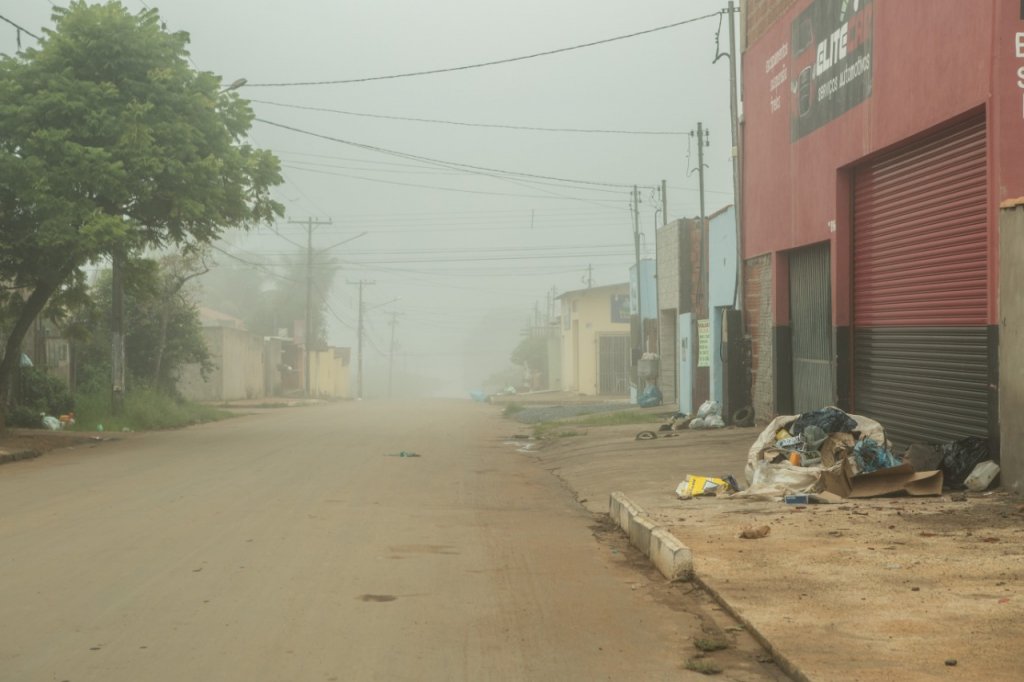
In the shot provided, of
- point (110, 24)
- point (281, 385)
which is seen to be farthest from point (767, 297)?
point (281, 385)

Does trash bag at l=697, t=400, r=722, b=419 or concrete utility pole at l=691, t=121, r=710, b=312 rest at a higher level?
concrete utility pole at l=691, t=121, r=710, b=312

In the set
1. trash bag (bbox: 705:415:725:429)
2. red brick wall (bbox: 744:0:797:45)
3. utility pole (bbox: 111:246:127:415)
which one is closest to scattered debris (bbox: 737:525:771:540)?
red brick wall (bbox: 744:0:797:45)

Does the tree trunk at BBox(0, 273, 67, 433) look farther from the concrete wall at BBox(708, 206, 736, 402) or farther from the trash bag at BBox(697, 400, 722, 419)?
the concrete wall at BBox(708, 206, 736, 402)

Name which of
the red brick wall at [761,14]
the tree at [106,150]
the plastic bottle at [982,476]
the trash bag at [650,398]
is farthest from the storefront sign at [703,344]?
the plastic bottle at [982,476]

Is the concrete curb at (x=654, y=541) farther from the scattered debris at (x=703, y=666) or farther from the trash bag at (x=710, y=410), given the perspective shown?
the trash bag at (x=710, y=410)

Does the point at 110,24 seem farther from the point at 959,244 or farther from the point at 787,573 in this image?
the point at 787,573

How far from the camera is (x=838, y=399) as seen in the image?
16750 millimetres

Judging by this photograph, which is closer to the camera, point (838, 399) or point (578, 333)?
point (838, 399)

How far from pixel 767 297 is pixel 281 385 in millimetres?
57182

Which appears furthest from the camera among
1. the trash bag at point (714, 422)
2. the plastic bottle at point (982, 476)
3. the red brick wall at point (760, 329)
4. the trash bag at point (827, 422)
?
the trash bag at point (714, 422)

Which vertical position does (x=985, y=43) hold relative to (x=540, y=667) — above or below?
above

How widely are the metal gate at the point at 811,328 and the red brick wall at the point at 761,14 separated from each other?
13.2ft

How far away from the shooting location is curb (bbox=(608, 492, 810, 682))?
5773 mm

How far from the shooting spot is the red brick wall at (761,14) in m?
19.7
